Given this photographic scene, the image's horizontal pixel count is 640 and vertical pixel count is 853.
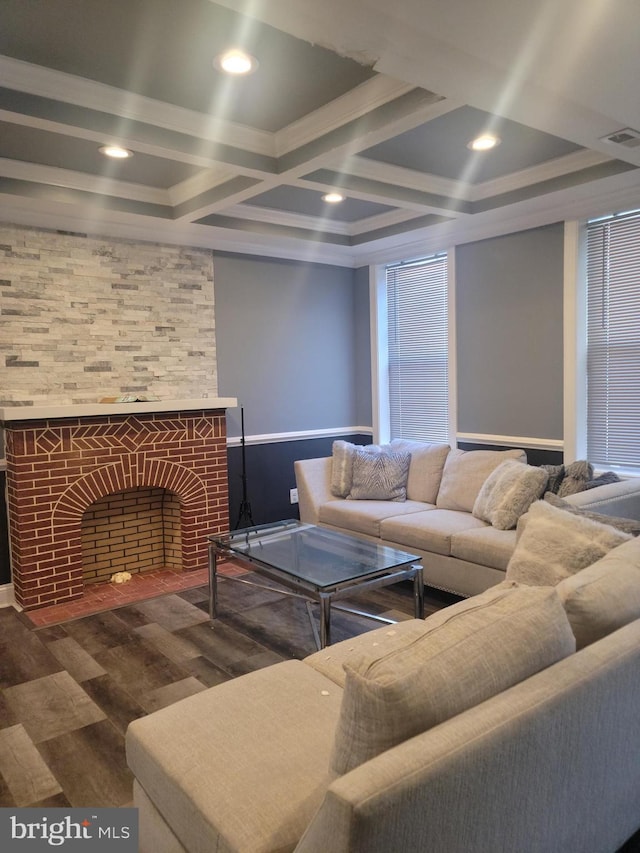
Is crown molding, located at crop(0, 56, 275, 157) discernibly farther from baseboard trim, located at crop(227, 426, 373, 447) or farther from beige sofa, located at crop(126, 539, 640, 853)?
baseboard trim, located at crop(227, 426, 373, 447)

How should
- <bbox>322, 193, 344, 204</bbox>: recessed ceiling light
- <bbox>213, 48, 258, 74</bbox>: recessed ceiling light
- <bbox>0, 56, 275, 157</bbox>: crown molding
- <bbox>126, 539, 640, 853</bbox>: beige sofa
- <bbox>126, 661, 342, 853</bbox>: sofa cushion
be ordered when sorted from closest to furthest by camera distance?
<bbox>126, 539, 640, 853</bbox>: beige sofa < <bbox>126, 661, 342, 853</bbox>: sofa cushion < <bbox>213, 48, 258, 74</bbox>: recessed ceiling light < <bbox>0, 56, 275, 157</bbox>: crown molding < <bbox>322, 193, 344, 204</bbox>: recessed ceiling light

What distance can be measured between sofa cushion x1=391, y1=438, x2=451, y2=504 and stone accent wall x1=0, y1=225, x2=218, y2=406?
5.57 ft

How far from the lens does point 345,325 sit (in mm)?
5688

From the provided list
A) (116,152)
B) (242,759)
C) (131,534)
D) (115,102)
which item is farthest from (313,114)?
(131,534)

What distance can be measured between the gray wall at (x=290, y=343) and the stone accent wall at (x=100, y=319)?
0.19 m

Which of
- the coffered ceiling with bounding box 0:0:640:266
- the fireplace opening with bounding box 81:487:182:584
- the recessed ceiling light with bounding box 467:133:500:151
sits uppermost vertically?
the recessed ceiling light with bounding box 467:133:500:151

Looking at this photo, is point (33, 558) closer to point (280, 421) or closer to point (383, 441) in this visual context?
point (280, 421)

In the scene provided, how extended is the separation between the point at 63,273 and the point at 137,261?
21.2 inches

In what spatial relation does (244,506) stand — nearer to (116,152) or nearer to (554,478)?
(554,478)

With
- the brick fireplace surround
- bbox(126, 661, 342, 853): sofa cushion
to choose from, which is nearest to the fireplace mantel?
the brick fireplace surround

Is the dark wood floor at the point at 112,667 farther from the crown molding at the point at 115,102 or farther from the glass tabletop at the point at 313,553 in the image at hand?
the crown molding at the point at 115,102

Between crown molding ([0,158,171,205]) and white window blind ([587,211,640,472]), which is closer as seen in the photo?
crown molding ([0,158,171,205])

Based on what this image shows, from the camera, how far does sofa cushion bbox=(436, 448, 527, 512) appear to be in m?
4.12

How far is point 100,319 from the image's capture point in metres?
4.25
